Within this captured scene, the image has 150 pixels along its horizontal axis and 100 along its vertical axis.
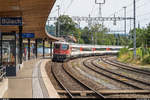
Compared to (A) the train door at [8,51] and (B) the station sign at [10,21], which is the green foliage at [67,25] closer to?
(A) the train door at [8,51]

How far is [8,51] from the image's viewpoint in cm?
1445

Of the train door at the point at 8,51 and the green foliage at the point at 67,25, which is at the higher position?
the green foliage at the point at 67,25

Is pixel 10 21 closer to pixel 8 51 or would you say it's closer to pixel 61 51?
pixel 8 51

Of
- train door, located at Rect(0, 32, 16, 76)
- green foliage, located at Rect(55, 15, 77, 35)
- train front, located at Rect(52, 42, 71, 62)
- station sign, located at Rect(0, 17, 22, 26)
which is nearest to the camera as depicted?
station sign, located at Rect(0, 17, 22, 26)

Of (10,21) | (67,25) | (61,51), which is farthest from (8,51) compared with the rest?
(67,25)

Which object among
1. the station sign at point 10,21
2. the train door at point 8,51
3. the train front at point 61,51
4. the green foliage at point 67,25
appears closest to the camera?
the station sign at point 10,21

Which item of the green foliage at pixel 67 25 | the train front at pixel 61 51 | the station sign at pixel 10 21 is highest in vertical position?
the green foliage at pixel 67 25

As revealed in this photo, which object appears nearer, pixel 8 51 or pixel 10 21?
pixel 10 21

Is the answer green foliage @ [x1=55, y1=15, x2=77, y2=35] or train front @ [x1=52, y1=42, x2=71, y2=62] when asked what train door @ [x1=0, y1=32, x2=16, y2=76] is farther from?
green foliage @ [x1=55, y1=15, x2=77, y2=35]

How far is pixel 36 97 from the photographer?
869cm

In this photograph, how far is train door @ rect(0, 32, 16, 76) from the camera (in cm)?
1429

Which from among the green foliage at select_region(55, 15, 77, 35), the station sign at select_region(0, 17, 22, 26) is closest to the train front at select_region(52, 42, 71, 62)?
the station sign at select_region(0, 17, 22, 26)

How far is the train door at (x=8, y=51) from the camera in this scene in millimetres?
14289

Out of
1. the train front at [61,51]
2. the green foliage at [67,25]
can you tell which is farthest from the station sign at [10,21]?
the green foliage at [67,25]
